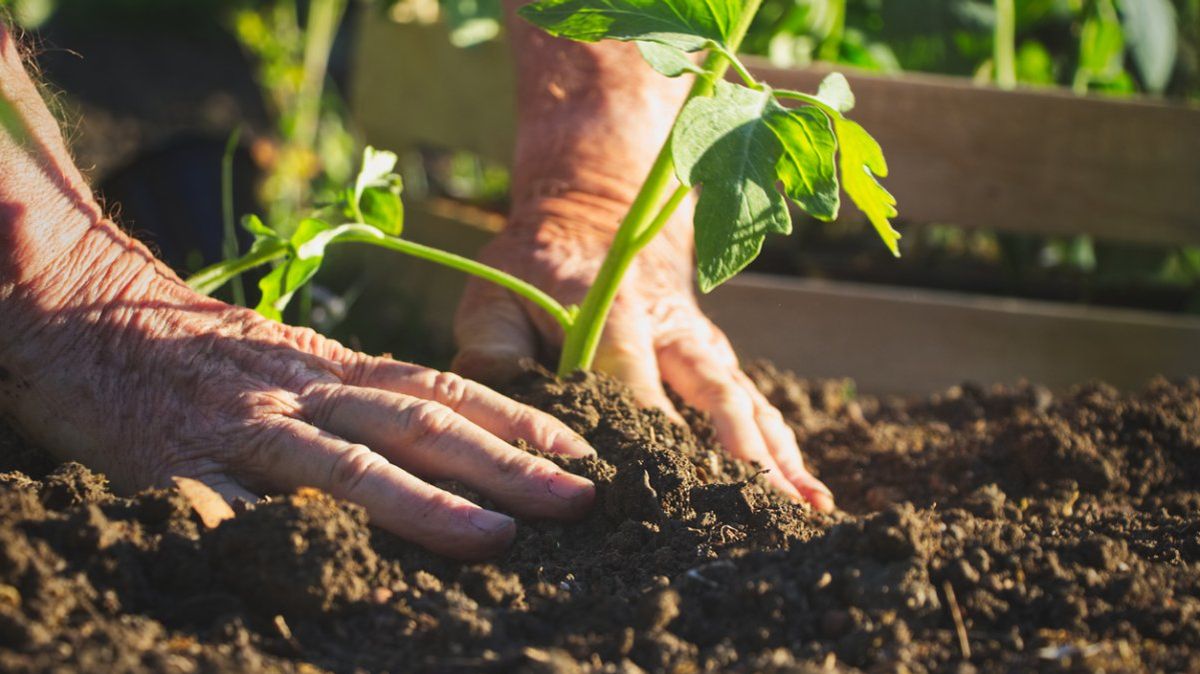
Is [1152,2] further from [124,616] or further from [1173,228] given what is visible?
[124,616]

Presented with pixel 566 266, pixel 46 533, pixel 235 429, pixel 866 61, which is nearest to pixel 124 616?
pixel 46 533

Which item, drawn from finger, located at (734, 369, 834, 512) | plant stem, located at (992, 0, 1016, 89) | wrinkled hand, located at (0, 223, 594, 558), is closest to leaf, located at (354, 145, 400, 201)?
wrinkled hand, located at (0, 223, 594, 558)

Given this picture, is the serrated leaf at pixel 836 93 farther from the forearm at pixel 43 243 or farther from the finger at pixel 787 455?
the forearm at pixel 43 243

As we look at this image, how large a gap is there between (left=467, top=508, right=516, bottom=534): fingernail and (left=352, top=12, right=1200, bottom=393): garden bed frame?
1542mm

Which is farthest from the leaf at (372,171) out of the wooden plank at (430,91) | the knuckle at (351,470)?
the wooden plank at (430,91)

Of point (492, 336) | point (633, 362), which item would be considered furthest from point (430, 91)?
point (633, 362)

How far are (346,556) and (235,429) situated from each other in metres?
0.31

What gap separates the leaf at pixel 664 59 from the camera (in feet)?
4.18

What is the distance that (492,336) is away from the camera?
1.88m

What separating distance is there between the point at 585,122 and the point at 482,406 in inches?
33.4

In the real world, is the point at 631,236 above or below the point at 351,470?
above

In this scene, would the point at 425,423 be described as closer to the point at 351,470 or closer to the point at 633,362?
the point at 351,470

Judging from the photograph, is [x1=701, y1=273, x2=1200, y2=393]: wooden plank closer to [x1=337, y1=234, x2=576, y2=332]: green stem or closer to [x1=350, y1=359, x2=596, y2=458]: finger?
[x1=337, y1=234, x2=576, y2=332]: green stem

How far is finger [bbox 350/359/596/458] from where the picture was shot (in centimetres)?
150
